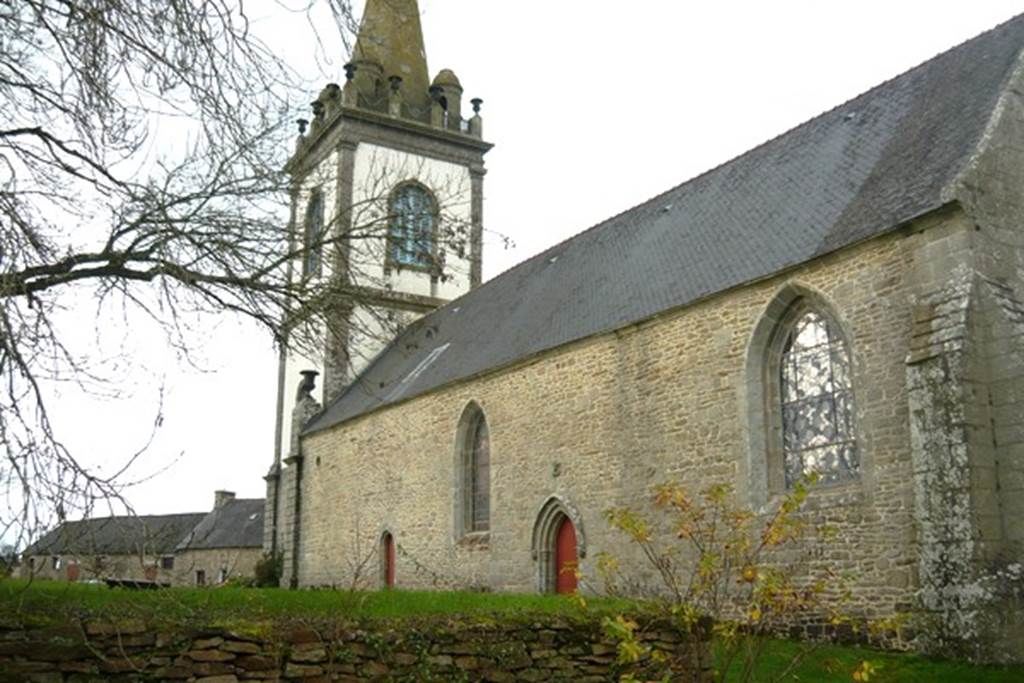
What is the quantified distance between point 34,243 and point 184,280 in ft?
3.31

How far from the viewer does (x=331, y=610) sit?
7.20 metres

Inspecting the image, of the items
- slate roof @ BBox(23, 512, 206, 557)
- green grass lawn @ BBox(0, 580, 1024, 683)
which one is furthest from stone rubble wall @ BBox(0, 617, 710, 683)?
slate roof @ BBox(23, 512, 206, 557)

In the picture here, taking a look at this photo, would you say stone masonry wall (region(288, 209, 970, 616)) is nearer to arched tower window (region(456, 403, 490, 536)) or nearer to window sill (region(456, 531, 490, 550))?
window sill (region(456, 531, 490, 550))

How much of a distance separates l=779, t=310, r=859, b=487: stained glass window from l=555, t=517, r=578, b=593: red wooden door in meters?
4.49

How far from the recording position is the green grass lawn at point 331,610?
19.9 feet

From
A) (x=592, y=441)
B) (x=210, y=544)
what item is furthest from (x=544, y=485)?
(x=210, y=544)

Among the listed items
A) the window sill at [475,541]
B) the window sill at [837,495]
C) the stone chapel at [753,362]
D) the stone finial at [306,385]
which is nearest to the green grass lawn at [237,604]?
the stone chapel at [753,362]

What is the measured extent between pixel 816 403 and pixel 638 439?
2943mm

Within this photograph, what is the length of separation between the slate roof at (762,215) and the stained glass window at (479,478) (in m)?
1.17

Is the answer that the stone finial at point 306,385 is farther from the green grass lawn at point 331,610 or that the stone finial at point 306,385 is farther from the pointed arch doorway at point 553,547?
the green grass lawn at point 331,610

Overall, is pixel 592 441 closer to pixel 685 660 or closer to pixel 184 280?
pixel 685 660

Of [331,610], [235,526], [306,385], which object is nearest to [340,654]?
[331,610]

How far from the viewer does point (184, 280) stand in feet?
20.3

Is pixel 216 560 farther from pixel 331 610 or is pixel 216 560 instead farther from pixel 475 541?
pixel 331 610
